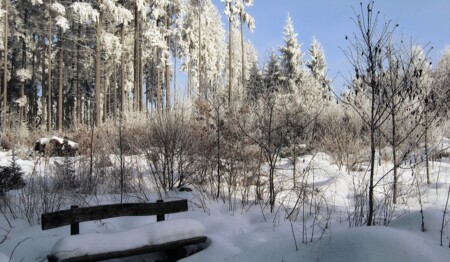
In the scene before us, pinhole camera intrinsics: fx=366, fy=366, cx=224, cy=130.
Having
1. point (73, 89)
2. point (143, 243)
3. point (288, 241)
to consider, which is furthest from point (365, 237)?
point (73, 89)

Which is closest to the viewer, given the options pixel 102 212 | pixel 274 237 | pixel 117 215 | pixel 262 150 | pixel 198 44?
pixel 102 212

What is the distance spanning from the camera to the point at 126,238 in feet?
11.2

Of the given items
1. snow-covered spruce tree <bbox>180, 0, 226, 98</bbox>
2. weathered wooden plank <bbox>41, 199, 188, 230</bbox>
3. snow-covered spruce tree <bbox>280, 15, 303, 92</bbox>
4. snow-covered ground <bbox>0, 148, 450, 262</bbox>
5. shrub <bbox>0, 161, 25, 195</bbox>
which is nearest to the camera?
snow-covered ground <bbox>0, 148, 450, 262</bbox>

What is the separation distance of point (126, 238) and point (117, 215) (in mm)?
405

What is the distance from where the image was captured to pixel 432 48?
435 cm

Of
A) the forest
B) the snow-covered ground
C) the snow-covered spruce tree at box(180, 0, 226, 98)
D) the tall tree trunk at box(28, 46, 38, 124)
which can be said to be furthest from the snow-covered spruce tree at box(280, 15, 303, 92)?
the snow-covered ground

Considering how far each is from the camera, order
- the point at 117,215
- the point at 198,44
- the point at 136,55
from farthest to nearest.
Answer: the point at 198,44 → the point at 136,55 → the point at 117,215

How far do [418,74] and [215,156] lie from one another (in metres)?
3.83

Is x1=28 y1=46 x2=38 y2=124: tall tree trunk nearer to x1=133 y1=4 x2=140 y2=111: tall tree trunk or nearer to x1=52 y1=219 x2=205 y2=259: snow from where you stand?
x1=133 y1=4 x2=140 y2=111: tall tree trunk

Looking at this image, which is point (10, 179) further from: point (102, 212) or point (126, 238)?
point (126, 238)

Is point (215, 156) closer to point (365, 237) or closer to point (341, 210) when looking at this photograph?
point (341, 210)

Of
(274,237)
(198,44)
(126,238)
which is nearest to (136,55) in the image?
(198,44)

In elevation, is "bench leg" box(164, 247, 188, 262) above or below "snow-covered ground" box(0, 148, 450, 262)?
below

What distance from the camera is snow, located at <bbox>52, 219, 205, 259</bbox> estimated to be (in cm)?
308
